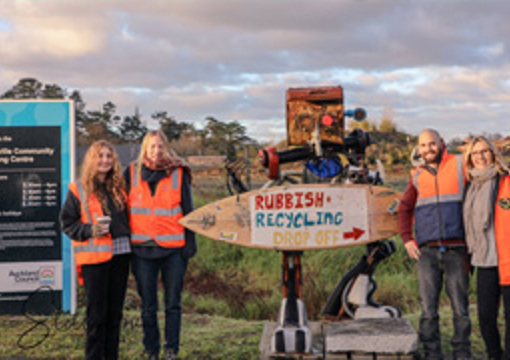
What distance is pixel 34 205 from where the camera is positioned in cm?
677

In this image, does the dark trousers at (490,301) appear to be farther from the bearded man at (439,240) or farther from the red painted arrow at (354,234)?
the red painted arrow at (354,234)

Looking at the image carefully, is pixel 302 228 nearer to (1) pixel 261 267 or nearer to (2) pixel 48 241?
(2) pixel 48 241

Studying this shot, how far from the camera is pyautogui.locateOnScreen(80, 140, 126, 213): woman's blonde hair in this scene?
170 inches

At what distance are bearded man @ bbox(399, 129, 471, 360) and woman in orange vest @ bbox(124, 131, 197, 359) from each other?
1765mm

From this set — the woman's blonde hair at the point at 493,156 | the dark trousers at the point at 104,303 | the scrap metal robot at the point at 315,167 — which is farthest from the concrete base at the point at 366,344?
the woman's blonde hair at the point at 493,156

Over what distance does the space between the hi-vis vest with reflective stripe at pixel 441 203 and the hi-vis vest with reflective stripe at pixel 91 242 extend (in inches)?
89.6

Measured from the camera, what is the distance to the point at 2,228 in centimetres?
672

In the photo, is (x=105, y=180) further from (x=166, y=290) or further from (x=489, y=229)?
(x=489, y=229)

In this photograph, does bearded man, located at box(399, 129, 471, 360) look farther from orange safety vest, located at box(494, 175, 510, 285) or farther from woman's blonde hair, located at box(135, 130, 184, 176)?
woman's blonde hair, located at box(135, 130, 184, 176)

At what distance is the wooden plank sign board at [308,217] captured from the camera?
4.73m

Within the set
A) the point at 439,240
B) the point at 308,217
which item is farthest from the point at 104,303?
the point at 439,240

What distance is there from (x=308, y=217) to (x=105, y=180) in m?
1.59

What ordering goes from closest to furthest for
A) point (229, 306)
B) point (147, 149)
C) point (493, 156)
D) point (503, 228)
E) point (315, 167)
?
point (503, 228) → point (493, 156) → point (147, 149) → point (315, 167) → point (229, 306)

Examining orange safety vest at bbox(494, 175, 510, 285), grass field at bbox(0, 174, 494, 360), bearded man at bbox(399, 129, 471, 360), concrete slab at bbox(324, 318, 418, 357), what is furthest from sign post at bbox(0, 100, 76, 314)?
orange safety vest at bbox(494, 175, 510, 285)
